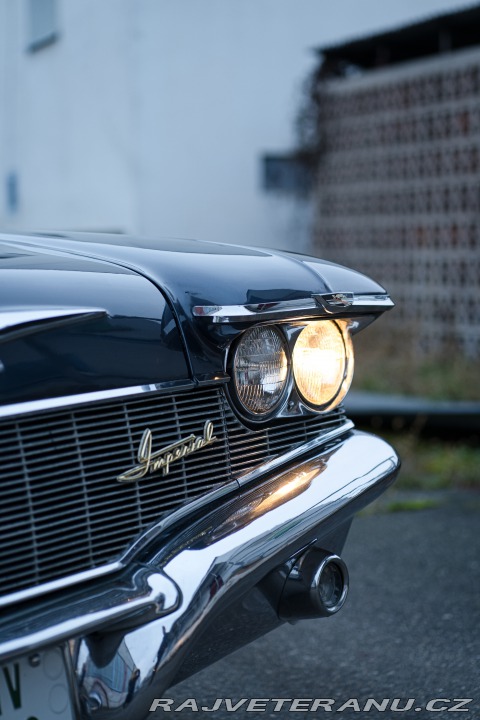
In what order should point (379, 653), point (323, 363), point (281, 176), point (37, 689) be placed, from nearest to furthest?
point (37, 689) → point (323, 363) → point (379, 653) → point (281, 176)

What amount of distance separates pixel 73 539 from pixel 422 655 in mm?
1418

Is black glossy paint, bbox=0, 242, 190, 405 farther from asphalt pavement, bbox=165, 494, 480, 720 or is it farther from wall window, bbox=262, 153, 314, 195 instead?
wall window, bbox=262, 153, 314, 195

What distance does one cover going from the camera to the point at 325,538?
1.86m

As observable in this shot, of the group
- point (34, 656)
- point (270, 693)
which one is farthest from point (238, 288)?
point (270, 693)

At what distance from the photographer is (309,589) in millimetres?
1737

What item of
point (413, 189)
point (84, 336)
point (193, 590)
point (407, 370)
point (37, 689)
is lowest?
point (407, 370)

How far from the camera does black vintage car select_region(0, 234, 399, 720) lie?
140 centimetres

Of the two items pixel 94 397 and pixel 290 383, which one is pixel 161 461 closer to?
pixel 94 397

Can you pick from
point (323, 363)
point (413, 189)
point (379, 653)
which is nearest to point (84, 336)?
point (323, 363)

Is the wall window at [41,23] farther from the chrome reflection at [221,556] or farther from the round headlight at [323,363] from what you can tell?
the chrome reflection at [221,556]

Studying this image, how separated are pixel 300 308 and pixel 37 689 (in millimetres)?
848

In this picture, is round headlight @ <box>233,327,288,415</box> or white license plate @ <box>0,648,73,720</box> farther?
round headlight @ <box>233,327,288,415</box>

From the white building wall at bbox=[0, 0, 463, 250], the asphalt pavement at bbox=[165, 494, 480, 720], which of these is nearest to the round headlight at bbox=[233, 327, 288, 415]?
the asphalt pavement at bbox=[165, 494, 480, 720]

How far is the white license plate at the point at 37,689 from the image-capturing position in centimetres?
137
